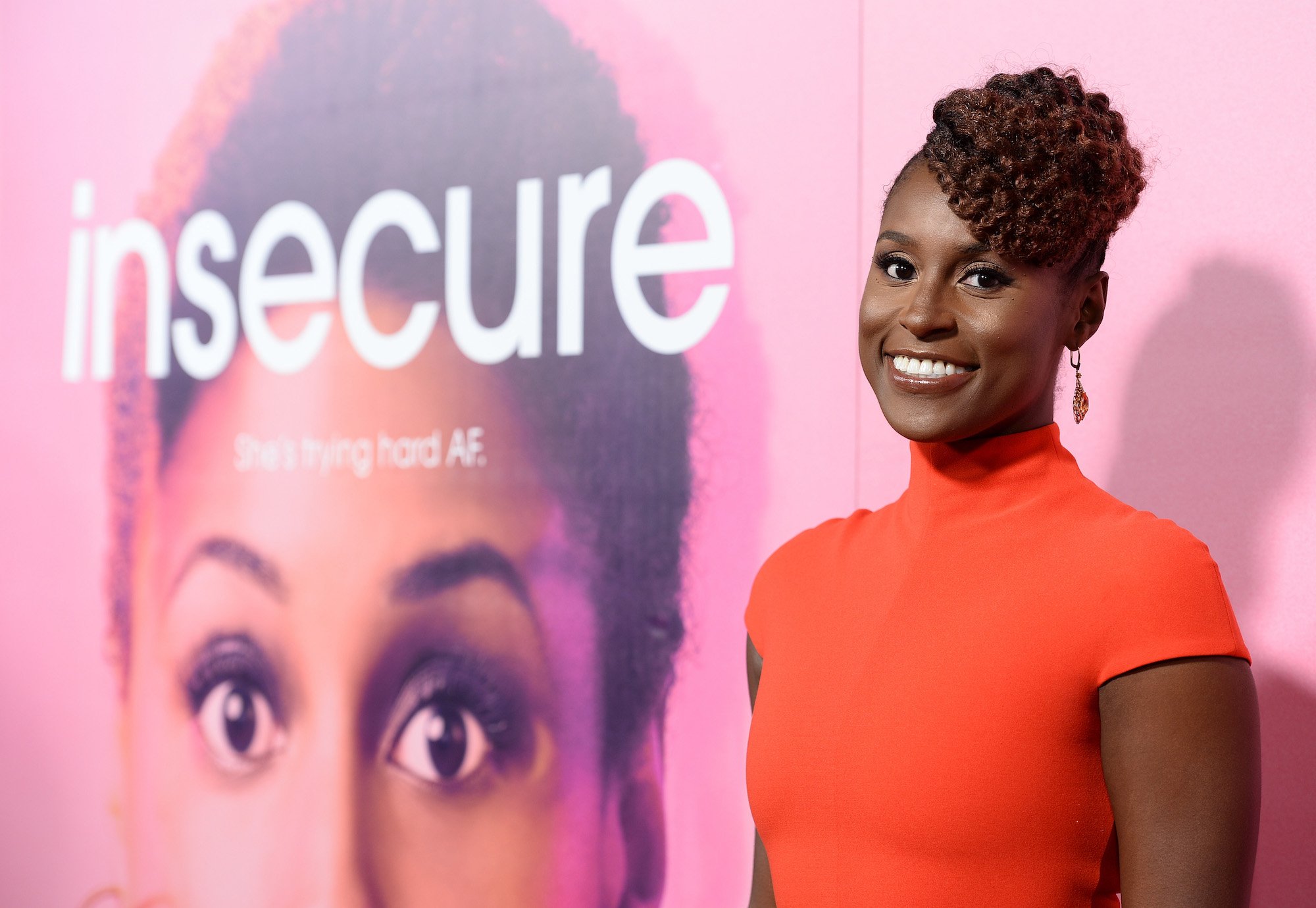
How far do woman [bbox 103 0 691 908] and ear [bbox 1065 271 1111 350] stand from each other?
753 millimetres

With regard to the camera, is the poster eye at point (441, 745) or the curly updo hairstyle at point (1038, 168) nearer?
the curly updo hairstyle at point (1038, 168)

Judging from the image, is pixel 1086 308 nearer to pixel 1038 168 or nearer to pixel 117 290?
pixel 1038 168

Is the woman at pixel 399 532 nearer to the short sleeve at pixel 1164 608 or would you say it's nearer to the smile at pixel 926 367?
the smile at pixel 926 367

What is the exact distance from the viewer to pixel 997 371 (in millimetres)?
1074

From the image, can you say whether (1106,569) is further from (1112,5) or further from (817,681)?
(1112,5)

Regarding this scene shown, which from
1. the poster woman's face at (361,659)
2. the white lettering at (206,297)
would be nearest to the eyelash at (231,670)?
the poster woman's face at (361,659)

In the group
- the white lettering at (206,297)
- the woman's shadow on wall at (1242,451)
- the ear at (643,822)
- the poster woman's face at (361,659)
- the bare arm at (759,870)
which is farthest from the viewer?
the white lettering at (206,297)

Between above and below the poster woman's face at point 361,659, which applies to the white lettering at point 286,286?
above

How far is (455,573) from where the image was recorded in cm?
195

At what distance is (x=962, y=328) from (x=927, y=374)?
5 cm

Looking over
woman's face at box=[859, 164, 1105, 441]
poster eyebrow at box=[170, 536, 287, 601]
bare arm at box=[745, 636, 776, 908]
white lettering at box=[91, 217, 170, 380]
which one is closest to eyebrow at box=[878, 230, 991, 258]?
woman's face at box=[859, 164, 1105, 441]

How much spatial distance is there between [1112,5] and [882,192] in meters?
0.34

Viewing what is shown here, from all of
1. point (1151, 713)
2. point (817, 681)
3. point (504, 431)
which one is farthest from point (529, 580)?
point (1151, 713)

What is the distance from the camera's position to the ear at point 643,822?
1782mm
